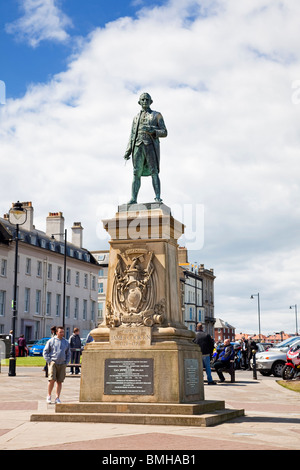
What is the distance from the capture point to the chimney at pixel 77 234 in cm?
7462

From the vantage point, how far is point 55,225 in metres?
69.7

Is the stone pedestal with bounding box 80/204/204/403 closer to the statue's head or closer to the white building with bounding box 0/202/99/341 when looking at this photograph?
the statue's head

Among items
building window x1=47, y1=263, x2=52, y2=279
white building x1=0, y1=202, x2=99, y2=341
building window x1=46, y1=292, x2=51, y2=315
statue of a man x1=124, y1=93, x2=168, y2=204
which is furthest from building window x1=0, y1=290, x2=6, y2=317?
statue of a man x1=124, y1=93, x2=168, y2=204

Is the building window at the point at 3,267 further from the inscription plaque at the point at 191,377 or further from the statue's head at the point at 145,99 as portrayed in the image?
the inscription plaque at the point at 191,377

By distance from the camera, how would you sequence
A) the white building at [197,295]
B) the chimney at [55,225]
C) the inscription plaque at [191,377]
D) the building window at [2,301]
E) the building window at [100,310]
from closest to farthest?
the inscription plaque at [191,377]
the building window at [2,301]
the chimney at [55,225]
the building window at [100,310]
the white building at [197,295]

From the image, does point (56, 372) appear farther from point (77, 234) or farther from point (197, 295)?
point (197, 295)

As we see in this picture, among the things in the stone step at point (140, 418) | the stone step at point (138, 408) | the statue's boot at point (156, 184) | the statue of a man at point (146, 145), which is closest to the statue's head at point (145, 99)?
the statue of a man at point (146, 145)

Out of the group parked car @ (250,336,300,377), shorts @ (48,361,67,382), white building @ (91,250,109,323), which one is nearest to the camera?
shorts @ (48,361,67,382)

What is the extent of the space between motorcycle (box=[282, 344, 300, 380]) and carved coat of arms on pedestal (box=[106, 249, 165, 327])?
1179 cm

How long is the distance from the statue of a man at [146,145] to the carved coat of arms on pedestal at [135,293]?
136cm

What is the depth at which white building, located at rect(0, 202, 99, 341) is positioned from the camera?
5788 cm

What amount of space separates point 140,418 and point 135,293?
2281 mm

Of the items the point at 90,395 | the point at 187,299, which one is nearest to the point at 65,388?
the point at 90,395

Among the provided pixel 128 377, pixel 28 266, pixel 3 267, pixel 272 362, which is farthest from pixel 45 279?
pixel 128 377
